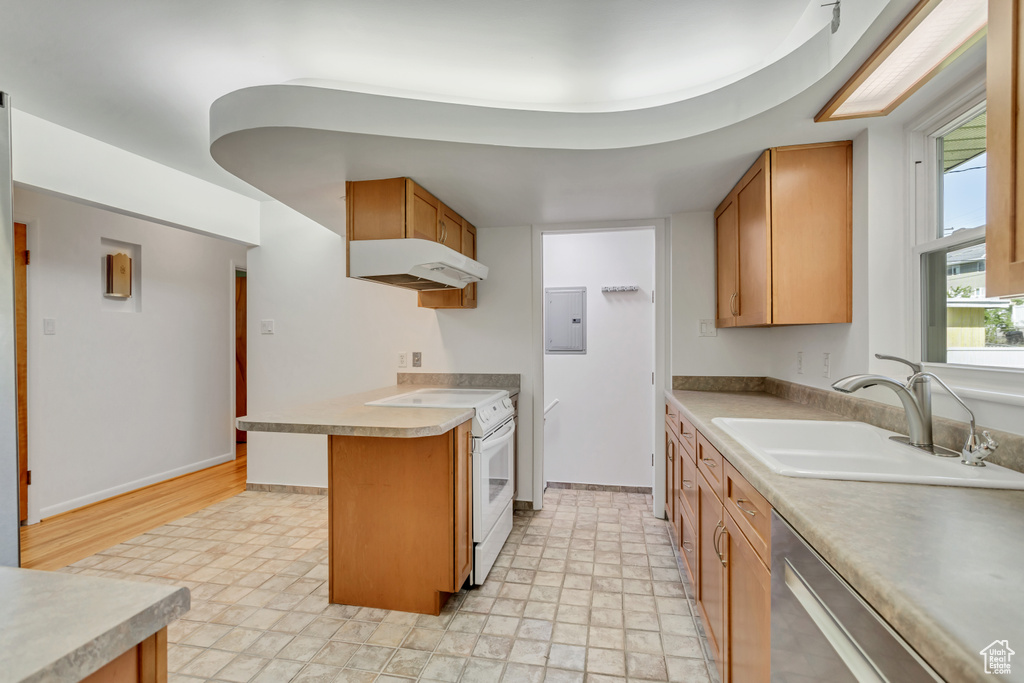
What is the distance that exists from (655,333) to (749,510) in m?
2.17

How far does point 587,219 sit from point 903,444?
2.32m

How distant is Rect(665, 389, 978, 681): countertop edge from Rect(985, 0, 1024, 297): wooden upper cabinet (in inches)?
22.0

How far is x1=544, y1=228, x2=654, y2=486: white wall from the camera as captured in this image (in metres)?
3.83

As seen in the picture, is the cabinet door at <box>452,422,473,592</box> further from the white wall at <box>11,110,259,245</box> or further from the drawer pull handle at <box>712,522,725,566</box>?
the white wall at <box>11,110,259,245</box>

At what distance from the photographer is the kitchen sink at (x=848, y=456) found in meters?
1.07

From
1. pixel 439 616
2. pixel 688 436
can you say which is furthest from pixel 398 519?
pixel 688 436

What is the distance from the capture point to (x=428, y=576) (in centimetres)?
207

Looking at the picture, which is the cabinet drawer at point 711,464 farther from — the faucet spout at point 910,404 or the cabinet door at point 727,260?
the cabinet door at point 727,260

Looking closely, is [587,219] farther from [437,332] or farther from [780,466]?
[780,466]

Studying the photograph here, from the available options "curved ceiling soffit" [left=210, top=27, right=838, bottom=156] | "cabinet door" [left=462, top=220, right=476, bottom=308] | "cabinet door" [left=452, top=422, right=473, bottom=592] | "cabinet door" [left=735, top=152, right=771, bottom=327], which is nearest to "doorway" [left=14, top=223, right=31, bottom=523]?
"curved ceiling soffit" [left=210, top=27, right=838, bottom=156]

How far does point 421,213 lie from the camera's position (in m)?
2.51

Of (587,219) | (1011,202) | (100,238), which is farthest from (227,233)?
(1011,202)

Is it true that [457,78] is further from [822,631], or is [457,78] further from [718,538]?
[822,631]

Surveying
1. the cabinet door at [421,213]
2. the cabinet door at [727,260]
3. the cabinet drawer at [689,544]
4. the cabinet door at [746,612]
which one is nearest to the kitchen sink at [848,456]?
the cabinet door at [746,612]
